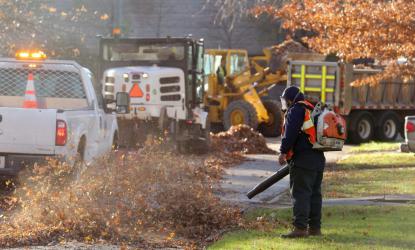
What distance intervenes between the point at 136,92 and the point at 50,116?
9813 mm

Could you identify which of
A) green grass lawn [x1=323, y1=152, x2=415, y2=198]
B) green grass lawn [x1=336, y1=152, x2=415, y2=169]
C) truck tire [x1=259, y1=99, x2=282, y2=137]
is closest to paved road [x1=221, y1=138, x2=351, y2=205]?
green grass lawn [x1=336, y1=152, x2=415, y2=169]

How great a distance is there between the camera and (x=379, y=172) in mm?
20266

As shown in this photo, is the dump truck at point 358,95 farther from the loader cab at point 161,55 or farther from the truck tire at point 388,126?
the loader cab at point 161,55

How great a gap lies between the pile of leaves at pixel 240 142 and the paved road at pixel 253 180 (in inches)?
32.5

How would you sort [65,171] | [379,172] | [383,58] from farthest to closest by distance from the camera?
[383,58] < [379,172] < [65,171]

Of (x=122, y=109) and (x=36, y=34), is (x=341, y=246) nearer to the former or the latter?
(x=122, y=109)

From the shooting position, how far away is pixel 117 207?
1165cm

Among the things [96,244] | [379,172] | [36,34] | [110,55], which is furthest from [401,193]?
[36,34]

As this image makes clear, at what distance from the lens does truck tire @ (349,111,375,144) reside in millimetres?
31297

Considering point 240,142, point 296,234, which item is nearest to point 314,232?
point 296,234

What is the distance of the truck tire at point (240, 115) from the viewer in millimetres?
30812

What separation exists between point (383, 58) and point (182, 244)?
12586 mm

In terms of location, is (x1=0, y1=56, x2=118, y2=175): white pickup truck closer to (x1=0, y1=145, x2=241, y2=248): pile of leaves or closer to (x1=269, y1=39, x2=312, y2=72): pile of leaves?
(x1=0, y1=145, x2=241, y2=248): pile of leaves

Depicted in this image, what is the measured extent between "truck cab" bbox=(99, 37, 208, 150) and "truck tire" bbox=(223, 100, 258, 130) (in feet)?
20.5
